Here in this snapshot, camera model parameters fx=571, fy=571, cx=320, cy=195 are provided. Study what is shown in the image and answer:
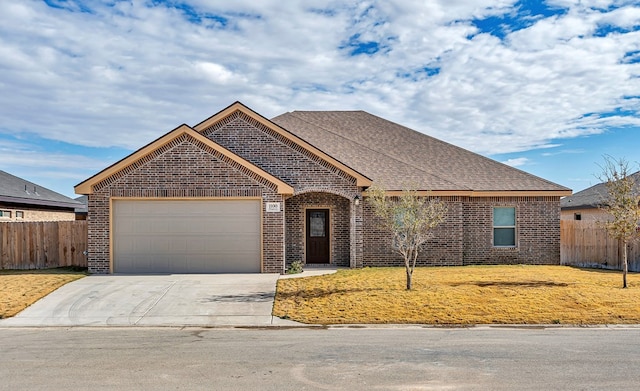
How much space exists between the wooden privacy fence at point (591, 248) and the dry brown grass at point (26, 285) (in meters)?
18.0

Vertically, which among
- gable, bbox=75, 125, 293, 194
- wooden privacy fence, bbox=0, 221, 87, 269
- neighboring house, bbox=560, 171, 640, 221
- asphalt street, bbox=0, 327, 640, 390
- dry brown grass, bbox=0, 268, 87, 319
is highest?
gable, bbox=75, 125, 293, 194

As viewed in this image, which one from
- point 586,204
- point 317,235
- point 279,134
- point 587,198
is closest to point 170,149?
point 279,134

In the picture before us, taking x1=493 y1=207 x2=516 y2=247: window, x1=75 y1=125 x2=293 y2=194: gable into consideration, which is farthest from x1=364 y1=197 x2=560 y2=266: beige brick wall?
x1=75 y1=125 x2=293 y2=194: gable

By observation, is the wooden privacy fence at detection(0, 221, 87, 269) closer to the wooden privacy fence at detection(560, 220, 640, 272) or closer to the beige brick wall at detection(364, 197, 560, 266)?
the beige brick wall at detection(364, 197, 560, 266)

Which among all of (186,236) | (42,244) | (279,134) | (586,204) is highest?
(279,134)

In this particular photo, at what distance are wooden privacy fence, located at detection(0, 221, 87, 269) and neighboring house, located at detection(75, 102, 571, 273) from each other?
1.75 m

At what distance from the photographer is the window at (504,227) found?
22.2 metres

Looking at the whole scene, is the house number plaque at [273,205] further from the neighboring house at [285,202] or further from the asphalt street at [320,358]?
the asphalt street at [320,358]

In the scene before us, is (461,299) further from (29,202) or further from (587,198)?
(587,198)

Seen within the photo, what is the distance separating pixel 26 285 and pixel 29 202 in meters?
10.6

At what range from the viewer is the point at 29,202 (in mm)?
25328

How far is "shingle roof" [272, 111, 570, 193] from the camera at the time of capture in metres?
22.0

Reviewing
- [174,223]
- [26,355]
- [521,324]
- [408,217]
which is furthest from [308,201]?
[26,355]

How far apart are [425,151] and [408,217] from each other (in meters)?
10.6
